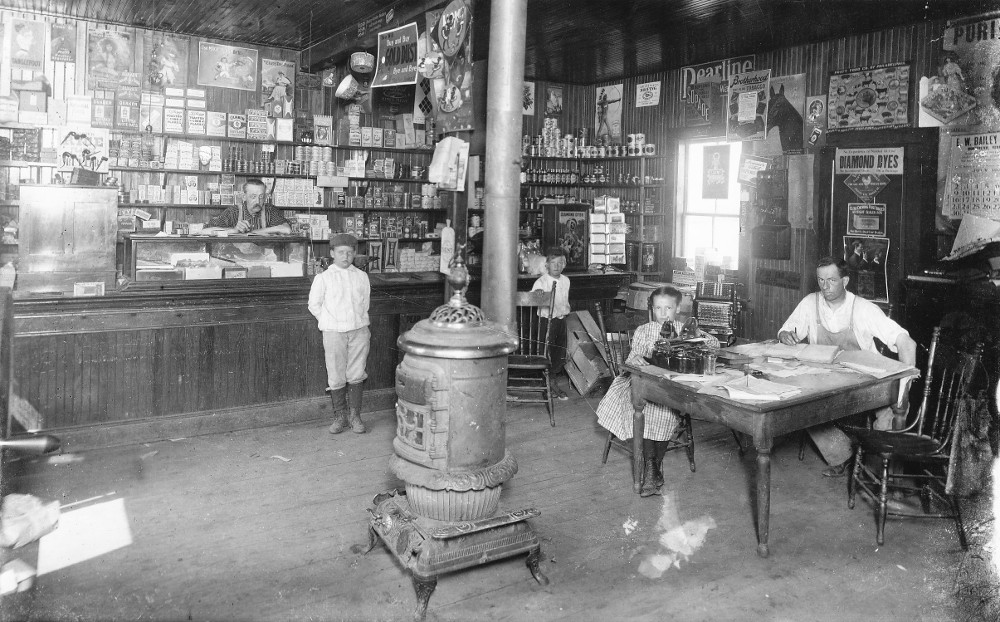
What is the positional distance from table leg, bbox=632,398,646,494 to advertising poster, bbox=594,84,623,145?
5.78 metres

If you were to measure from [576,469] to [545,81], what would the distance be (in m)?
6.20

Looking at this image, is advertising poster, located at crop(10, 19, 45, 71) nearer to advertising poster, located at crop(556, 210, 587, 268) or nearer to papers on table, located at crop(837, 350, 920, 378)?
advertising poster, located at crop(556, 210, 587, 268)

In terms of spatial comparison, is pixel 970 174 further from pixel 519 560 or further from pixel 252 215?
pixel 252 215

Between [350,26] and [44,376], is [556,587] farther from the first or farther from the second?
[350,26]

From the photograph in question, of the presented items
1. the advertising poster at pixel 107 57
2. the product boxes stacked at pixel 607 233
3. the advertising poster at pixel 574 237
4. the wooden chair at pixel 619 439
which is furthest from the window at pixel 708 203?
the advertising poster at pixel 107 57

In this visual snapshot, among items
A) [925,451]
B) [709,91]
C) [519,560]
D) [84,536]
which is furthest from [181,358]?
[709,91]

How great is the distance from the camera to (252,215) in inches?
325

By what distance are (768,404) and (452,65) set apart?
315 centimetres

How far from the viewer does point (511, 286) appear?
15.1ft

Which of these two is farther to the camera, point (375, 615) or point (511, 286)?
point (511, 286)

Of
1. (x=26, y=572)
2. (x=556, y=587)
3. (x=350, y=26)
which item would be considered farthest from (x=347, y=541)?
(x=350, y=26)

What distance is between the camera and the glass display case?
5871 mm

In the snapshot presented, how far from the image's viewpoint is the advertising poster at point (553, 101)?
9.80 metres

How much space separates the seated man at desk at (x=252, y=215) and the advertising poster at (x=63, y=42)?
204 cm
